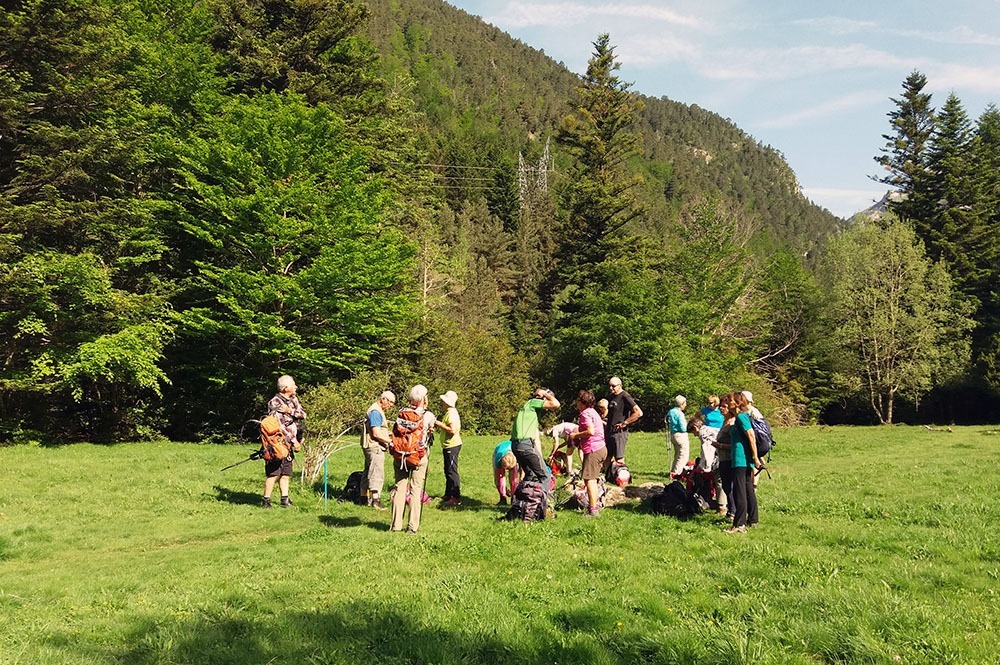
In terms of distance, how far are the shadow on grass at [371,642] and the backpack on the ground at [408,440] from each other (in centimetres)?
342

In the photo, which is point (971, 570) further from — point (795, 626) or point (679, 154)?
point (679, 154)

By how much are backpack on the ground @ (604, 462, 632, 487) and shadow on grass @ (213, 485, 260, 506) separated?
6.91 meters

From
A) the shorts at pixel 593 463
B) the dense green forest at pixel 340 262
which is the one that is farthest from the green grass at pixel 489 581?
the dense green forest at pixel 340 262

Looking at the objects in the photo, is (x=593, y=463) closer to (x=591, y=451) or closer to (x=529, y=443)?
(x=591, y=451)

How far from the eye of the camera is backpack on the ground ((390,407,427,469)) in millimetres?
8336

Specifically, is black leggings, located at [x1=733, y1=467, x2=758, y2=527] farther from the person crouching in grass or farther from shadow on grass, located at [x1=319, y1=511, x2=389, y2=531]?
shadow on grass, located at [x1=319, y1=511, x2=389, y2=531]

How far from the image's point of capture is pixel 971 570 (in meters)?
6.13

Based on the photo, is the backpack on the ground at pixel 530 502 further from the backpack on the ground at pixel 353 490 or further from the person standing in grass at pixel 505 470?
the backpack on the ground at pixel 353 490

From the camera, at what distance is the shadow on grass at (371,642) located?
4.11 m

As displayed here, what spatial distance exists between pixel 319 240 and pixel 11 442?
11.3 metres

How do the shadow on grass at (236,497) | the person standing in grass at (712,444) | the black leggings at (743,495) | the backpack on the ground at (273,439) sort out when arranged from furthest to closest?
the shadow on grass at (236,497)
the backpack on the ground at (273,439)
the person standing in grass at (712,444)
the black leggings at (743,495)

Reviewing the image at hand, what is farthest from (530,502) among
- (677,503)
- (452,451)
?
(677,503)

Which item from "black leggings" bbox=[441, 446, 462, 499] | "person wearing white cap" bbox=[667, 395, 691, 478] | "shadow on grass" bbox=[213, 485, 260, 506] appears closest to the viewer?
"black leggings" bbox=[441, 446, 462, 499]

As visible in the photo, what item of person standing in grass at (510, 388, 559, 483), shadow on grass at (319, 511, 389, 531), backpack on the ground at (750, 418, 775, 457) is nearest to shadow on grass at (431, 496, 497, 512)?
shadow on grass at (319, 511, 389, 531)
